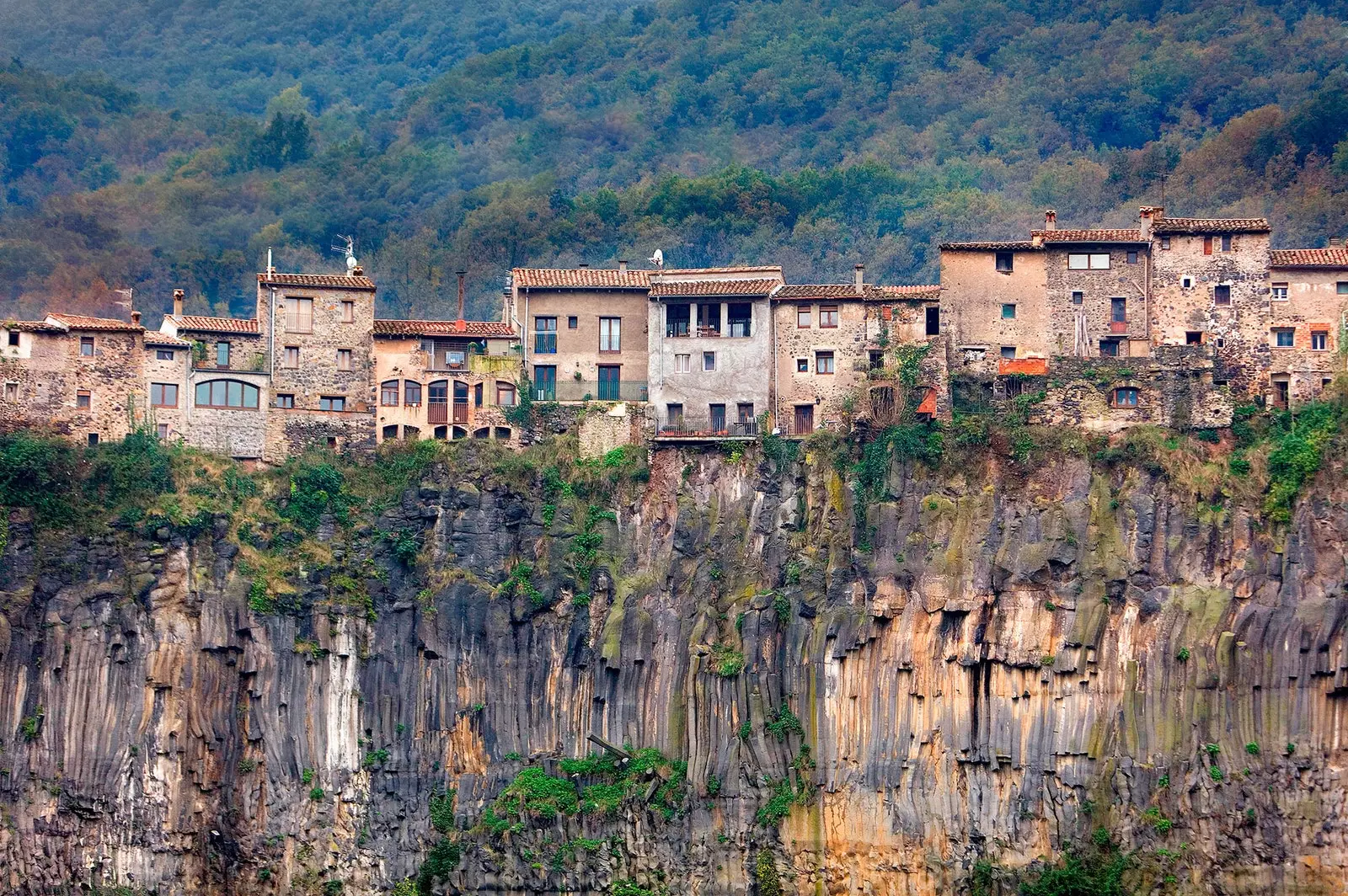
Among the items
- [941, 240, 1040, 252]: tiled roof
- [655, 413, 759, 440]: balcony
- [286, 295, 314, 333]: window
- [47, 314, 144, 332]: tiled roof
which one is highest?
[941, 240, 1040, 252]: tiled roof

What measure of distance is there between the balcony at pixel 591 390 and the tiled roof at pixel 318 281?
6.42 m

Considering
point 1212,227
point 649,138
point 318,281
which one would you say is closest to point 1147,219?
point 1212,227

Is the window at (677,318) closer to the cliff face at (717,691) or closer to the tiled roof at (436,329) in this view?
the tiled roof at (436,329)

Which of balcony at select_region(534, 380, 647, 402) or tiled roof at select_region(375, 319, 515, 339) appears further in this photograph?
balcony at select_region(534, 380, 647, 402)

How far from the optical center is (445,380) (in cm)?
7669

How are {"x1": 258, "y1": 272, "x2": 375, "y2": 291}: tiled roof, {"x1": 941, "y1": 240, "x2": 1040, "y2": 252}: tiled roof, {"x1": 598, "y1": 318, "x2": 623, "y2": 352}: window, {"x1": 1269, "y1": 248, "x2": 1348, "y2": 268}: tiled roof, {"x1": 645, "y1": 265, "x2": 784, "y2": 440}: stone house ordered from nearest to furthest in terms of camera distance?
{"x1": 1269, "y1": 248, "x2": 1348, "y2": 268}: tiled roof → {"x1": 941, "y1": 240, "x2": 1040, "y2": 252}: tiled roof → {"x1": 645, "y1": 265, "x2": 784, "y2": 440}: stone house → {"x1": 258, "y1": 272, "x2": 375, "y2": 291}: tiled roof → {"x1": 598, "y1": 318, "x2": 623, "y2": 352}: window

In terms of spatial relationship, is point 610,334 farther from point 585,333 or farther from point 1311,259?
point 1311,259

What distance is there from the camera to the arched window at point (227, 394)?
75625mm

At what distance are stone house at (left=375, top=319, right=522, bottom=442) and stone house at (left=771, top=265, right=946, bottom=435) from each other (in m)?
8.51

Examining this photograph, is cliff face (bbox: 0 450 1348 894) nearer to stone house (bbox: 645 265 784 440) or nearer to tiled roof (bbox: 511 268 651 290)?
stone house (bbox: 645 265 784 440)

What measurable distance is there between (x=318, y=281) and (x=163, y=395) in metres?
6.07

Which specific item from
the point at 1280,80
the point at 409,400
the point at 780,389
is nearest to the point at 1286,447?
the point at 780,389

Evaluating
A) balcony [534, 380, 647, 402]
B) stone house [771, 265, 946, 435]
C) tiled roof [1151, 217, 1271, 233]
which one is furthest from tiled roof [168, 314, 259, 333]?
tiled roof [1151, 217, 1271, 233]

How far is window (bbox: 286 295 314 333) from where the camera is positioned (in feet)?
253
